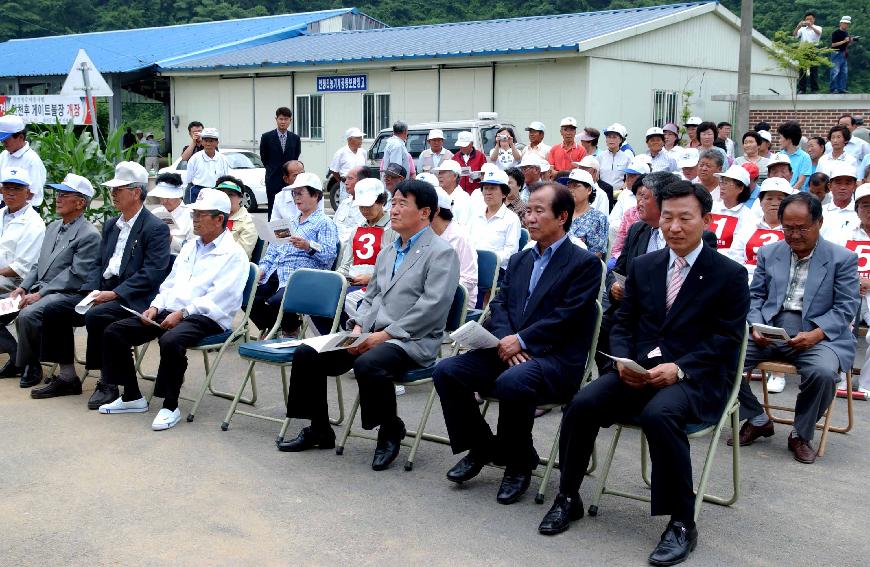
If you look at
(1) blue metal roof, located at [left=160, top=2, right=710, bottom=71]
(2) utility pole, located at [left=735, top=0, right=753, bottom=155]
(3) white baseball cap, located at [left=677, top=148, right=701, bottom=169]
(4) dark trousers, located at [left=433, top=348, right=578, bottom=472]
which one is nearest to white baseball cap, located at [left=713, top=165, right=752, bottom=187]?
(3) white baseball cap, located at [left=677, top=148, right=701, bottom=169]

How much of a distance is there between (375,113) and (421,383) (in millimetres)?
18951

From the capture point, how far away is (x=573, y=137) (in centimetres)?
1215

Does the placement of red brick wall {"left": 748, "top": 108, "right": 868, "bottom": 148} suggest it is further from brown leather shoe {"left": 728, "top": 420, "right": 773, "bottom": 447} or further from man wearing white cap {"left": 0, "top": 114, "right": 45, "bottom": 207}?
man wearing white cap {"left": 0, "top": 114, "right": 45, "bottom": 207}

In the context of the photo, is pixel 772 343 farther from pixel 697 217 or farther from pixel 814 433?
pixel 697 217

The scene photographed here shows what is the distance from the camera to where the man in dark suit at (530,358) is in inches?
194

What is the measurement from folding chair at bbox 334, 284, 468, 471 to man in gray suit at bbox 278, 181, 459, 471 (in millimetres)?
64

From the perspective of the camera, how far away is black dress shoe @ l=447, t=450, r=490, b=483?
513 cm

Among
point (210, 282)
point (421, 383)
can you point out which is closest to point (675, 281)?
point (421, 383)

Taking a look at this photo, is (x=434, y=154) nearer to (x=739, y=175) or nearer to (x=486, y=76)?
(x=739, y=175)

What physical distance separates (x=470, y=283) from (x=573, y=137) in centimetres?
553

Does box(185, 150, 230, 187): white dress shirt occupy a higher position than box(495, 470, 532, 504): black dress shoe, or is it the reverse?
box(185, 150, 230, 187): white dress shirt

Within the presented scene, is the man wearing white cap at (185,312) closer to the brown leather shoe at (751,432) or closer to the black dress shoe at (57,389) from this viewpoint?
the black dress shoe at (57,389)

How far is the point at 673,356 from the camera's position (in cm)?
466

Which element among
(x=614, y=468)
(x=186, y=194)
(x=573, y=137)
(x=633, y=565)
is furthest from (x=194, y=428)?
(x=573, y=137)
